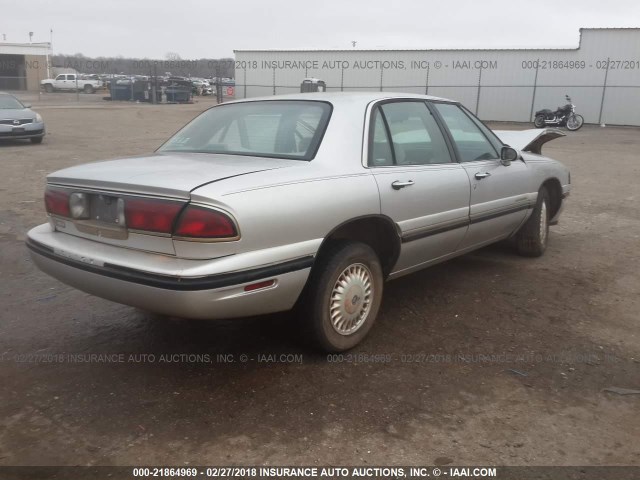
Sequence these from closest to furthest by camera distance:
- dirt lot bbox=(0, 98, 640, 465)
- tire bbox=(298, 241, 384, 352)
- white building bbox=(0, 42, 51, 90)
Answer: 1. dirt lot bbox=(0, 98, 640, 465)
2. tire bbox=(298, 241, 384, 352)
3. white building bbox=(0, 42, 51, 90)

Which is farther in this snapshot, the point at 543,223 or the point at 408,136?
the point at 543,223

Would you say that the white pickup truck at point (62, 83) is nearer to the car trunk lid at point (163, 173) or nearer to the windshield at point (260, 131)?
the windshield at point (260, 131)

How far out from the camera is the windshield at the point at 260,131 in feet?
11.8

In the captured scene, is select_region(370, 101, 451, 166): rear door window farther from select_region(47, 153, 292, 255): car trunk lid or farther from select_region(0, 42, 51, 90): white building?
select_region(0, 42, 51, 90): white building

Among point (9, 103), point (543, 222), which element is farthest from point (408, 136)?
point (9, 103)

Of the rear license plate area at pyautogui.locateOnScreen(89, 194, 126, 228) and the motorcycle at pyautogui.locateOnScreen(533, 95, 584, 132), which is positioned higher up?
→ the motorcycle at pyautogui.locateOnScreen(533, 95, 584, 132)

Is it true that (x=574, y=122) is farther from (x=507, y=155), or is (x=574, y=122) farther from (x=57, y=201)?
(x=57, y=201)

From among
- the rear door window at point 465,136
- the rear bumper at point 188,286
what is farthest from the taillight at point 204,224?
the rear door window at point 465,136

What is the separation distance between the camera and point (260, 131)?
3.87 metres

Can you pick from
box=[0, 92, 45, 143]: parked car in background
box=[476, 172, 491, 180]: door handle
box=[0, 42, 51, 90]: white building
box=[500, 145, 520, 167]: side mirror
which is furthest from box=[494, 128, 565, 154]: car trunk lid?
box=[0, 42, 51, 90]: white building

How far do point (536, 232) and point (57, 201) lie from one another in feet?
13.6

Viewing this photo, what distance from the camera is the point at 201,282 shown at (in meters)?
2.78

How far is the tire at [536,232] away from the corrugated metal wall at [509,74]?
25079 mm

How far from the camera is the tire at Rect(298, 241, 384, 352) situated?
10.9 ft
